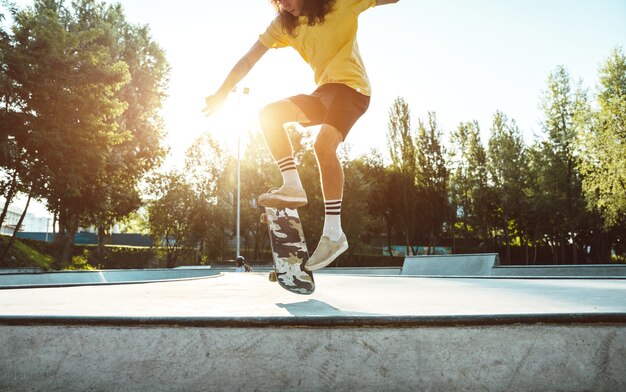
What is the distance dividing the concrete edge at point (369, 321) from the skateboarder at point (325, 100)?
70.2 inches

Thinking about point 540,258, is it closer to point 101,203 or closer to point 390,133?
point 390,133

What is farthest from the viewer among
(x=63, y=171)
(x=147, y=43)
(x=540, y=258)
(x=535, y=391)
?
(x=540, y=258)

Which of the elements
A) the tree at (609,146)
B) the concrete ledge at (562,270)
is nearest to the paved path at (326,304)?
the concrete ledge at (562,270)

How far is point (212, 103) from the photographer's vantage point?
394 centimetres

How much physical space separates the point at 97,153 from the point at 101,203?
390 cm

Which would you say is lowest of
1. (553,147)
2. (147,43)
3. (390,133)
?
(553,147)

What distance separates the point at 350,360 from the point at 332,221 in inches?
81.1

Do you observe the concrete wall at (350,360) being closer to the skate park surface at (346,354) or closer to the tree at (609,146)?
the skate park surface at (346,354)

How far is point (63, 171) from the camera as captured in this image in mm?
16375

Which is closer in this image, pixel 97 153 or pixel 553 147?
pixel 97 153

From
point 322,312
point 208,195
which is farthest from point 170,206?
point 322,312

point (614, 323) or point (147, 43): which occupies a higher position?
point (147, 43)

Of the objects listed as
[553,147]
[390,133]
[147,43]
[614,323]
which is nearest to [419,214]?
[390,133]

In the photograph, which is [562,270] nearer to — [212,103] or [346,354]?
[212,103]
